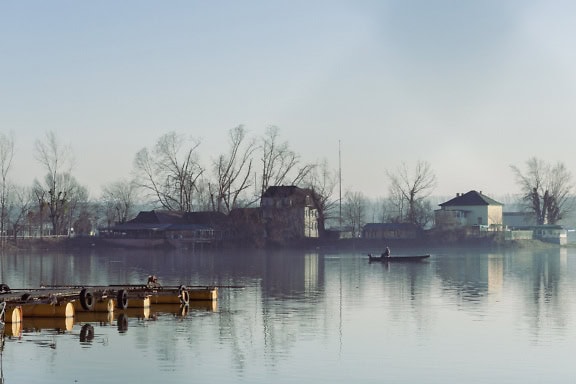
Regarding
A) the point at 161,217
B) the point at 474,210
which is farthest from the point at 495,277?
the point at 474,210

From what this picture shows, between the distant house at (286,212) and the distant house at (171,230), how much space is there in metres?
6.96

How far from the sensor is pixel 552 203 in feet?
614

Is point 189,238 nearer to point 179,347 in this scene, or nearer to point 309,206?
point 309,206

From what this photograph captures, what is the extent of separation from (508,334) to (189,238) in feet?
393

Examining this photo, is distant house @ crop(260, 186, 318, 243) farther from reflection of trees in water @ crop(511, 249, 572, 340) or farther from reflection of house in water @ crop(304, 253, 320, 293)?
reflection of trees in water @ crop(511, 249, 572, 340)

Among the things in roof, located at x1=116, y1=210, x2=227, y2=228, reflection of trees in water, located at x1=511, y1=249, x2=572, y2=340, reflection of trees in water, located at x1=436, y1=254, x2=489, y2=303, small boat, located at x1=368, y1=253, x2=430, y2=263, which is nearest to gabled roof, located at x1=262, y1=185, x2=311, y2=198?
roof, located at x1=116, y1=210, x2=227, y2=228

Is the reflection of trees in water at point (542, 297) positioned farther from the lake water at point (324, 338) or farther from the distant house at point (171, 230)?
the distant house at point (171, 230)

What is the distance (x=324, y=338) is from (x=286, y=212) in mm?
117544

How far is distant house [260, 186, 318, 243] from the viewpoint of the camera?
15950 centimetres

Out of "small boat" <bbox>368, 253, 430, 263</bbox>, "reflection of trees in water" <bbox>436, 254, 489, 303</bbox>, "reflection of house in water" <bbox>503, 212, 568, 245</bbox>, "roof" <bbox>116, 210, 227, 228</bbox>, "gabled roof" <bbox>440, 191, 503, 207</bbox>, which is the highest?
"gabled roof" <bbox>440, 191, 503, 207</bbox>

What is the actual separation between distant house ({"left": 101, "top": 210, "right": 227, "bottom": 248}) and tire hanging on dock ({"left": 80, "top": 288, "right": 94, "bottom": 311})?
10751 centimetres

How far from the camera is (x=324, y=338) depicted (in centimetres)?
4275

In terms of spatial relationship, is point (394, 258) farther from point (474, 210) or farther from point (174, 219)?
point (474, 210)

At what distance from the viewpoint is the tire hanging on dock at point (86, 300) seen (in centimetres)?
5112
